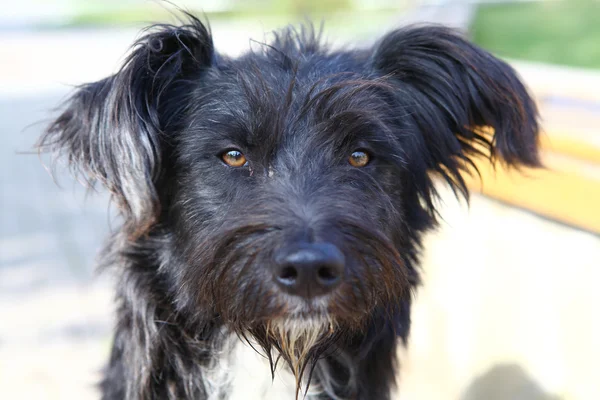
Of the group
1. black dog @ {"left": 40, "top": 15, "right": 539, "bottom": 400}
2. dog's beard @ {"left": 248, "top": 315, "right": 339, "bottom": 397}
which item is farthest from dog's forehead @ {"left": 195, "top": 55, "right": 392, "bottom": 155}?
dog's beard @ {"left": 248, "top": 315, "right": 339, "bottom": 397}

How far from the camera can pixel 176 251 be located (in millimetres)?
2320

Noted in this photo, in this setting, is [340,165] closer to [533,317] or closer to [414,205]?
[414,205]

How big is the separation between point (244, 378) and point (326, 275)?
802mm

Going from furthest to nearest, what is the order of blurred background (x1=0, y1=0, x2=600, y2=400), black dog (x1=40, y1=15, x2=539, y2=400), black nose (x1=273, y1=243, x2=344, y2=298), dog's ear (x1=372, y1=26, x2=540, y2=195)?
blurred background (x1=0, y1=0, x2=600, y2=400)
dog's ear (x1=372, y1=26, x2=540, y2=195)
black dog (x1=40, y1=15, x2=539, y2=400)
black nose (x1=273, y1=243, x2=344, y2=298)

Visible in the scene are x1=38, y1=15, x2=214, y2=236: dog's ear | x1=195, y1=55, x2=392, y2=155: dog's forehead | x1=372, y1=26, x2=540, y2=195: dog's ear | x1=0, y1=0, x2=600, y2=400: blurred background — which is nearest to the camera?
x1=38, y1=15, x2=214, y2=236: dog's ear

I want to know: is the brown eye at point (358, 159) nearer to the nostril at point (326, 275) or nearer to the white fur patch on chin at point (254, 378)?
the nostril at point (326, 275)

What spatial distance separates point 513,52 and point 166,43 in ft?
16.4

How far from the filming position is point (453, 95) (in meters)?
2.40

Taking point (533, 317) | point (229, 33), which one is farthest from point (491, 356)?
point (229, 33)

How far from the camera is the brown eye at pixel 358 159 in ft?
7.39

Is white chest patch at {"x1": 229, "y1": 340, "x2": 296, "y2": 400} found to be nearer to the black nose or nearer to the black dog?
the black dog

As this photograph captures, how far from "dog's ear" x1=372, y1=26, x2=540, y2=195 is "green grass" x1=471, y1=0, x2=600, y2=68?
9.69 feet

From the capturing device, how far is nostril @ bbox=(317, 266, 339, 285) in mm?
1789

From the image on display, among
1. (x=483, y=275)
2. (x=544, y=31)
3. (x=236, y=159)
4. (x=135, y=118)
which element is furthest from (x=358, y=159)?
(x=544, y=31)
